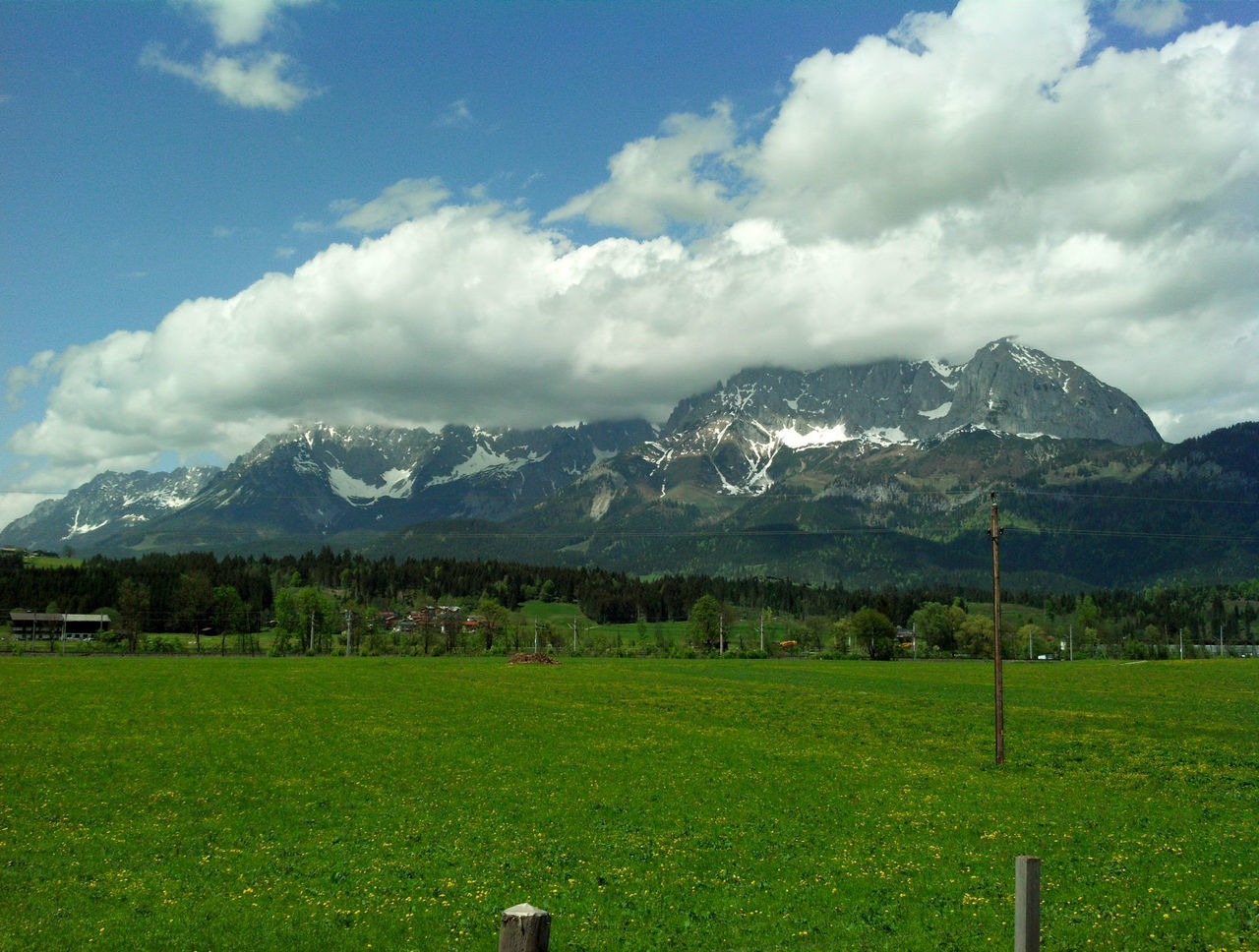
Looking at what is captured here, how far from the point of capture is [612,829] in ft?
91.6

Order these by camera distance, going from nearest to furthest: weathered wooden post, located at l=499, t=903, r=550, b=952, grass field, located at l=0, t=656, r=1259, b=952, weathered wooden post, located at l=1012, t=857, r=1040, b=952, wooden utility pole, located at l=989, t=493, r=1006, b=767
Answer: weathered wooden post, located at l=499, t=903, r=550, b=952
weathered wooden post, located at l=1012, t=857, r=1040, b=952
grass field, located at l=0, t=656, r=1259, b=952
wooden utility pole, located at l=989, t=493, r=1006, b=767

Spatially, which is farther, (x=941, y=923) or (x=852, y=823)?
(x=852, y=823)

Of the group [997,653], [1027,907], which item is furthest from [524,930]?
[997,653]

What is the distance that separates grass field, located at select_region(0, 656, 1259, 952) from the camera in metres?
19.1

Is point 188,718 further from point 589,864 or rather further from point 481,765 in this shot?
point 589,864

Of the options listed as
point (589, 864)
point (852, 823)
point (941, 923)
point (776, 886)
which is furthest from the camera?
point (852, 823)

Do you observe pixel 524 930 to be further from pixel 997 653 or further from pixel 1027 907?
pixel 997 653

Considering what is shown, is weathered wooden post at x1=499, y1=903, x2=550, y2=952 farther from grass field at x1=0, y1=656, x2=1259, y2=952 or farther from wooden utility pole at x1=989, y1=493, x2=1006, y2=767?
wooden utility pole at x1=989, y1=493, x2=1006, y2=767

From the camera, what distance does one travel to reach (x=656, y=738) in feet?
163

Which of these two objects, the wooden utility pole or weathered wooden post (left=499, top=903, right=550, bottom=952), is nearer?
weathered wooden post (left=499, top=903, right=550, bottom=952)

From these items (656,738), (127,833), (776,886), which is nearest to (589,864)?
(776,886)

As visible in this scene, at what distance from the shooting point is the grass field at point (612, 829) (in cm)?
1912

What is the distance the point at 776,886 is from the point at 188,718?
45469 mm

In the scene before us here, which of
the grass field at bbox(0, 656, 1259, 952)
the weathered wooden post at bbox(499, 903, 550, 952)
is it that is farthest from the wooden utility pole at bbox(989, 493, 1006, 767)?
the weathered wooden post at bbox(499, 903, 550, 952)
